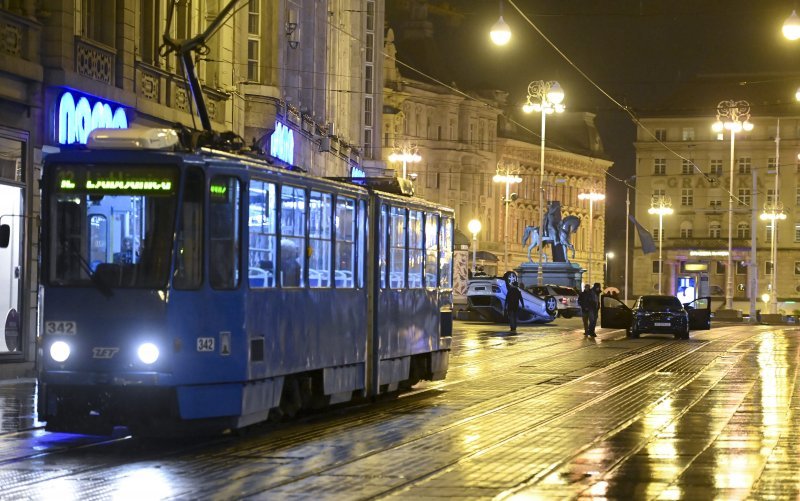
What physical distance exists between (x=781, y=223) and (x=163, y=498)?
145 metres

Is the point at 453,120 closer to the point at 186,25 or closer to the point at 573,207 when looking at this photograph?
the point at 573,207

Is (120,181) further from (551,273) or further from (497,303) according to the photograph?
(551,273)

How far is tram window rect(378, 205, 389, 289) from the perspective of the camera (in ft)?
71.5

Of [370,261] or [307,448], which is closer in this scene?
[307,448]

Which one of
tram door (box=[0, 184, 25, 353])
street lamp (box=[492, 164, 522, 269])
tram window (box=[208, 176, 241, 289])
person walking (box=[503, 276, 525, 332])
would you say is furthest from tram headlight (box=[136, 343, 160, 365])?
street lamp (box=[492, 164, 522, 269])

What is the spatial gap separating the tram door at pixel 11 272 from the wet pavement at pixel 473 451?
1474 millimetres

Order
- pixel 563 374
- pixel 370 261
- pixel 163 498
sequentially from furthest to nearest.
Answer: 1. pixel 563 374
2. pixel 370 261
3. pixel 163 498

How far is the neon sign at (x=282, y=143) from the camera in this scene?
45.6 metres

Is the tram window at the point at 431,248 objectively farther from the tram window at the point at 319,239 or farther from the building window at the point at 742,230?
the building window at the point at 742,230

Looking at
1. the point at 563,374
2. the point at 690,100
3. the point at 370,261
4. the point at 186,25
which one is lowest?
the point at 563,374

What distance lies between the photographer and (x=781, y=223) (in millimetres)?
153500

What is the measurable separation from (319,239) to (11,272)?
10.4m

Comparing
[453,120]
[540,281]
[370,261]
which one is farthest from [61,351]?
[453,120]

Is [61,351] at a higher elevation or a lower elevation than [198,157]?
lower
